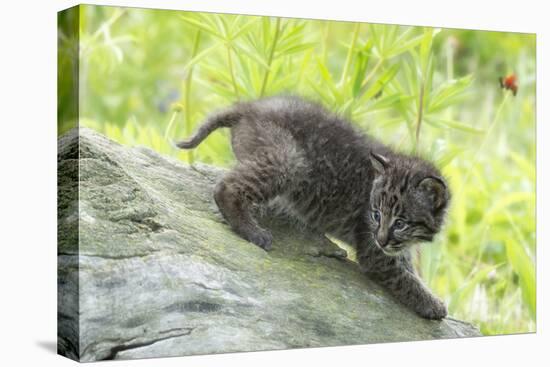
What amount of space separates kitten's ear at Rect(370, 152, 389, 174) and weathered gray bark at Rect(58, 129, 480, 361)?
0.58 metres

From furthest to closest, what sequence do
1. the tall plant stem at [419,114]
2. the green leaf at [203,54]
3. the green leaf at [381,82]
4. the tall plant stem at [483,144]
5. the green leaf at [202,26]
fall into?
the tall plant stem at [483,144]
the tall plant stem at [419,114]
the green leaf at [381,82]
the green leaf at [203,54]
the green leaf at [202,26]

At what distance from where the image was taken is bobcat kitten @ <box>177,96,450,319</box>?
440 centimetres

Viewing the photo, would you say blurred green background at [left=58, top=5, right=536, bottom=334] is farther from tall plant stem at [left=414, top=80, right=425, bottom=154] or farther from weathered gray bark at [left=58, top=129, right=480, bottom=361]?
weathered gray bark at [left=58, top=129, right=480, bottom=361]

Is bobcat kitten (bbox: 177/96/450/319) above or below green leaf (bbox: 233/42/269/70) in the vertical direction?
below

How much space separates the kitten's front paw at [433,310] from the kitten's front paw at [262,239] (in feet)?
3.12

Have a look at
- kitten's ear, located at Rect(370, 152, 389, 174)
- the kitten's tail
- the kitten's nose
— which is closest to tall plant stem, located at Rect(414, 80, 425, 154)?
kitten's ear, located at Rect(370, 152, 389, 174)

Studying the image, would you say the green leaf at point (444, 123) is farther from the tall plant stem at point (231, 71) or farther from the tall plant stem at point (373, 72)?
the tall plant stem at point (231, 71)

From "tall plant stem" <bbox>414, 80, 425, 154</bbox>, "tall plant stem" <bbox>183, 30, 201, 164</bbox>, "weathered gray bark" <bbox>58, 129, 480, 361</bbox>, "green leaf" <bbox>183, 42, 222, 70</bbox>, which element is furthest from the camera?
"tall plant stem" <bbox>414, 80, 425, 154</bbox>

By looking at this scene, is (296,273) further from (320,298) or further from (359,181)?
(359,181)

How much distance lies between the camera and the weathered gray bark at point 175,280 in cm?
386

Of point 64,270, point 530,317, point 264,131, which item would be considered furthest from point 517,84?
point 64,270

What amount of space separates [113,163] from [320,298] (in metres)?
1.26

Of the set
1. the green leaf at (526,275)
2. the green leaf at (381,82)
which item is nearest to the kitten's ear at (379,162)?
the green leaf at (381,82)

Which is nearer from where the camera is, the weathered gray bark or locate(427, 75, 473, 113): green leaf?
the weathered gray bark
